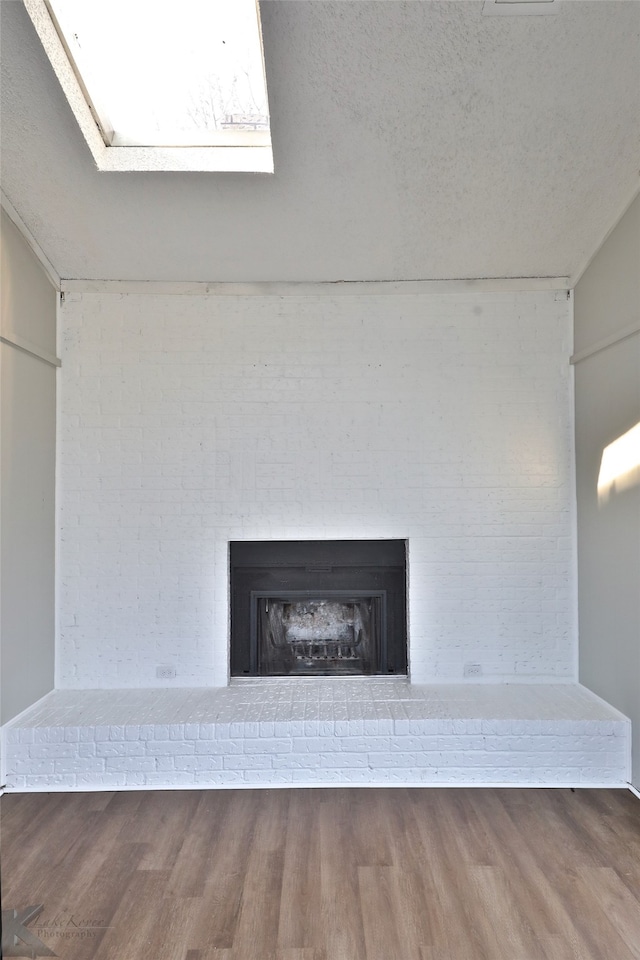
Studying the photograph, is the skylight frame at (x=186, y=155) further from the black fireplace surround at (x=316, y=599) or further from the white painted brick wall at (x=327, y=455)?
the black fireplace surround at (x=316, y=599)

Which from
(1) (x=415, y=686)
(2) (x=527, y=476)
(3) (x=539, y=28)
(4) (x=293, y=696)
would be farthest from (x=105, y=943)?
(3) (x=539, y=28)

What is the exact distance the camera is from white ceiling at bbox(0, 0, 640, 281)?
8.09ft

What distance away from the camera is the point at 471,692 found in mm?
3789

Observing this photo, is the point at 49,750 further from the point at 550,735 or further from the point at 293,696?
the point at 550,735

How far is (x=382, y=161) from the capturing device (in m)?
3.08

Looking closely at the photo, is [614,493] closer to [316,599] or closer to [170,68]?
[316,599]

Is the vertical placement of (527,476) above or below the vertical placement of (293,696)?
above

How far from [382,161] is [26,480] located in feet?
8.16

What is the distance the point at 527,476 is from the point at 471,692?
4.40 feet

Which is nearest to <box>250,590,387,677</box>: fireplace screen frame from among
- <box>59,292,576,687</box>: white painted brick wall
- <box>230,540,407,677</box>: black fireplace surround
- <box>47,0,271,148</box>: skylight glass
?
<box>230,540,407,677</box>: black fireplace surround

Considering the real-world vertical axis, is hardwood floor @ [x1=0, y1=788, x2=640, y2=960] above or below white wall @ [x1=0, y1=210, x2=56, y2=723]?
below

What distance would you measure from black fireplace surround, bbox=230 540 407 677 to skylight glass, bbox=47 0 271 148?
2.31 metres

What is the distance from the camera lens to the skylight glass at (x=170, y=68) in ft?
8.06
